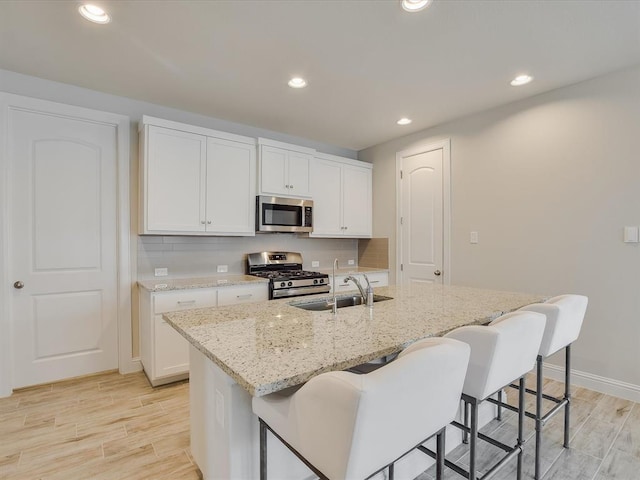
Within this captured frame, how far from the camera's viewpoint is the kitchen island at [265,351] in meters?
1.06

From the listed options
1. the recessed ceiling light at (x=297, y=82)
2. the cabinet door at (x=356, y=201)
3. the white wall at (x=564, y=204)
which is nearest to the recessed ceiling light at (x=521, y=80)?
the white wall at (x=564, y=204)

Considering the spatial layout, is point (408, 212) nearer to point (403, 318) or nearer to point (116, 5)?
point (403, 318)

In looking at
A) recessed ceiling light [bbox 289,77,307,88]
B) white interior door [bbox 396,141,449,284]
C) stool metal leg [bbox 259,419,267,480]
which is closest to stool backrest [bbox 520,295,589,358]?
stool metal leg [bbox 259,419,267,480]

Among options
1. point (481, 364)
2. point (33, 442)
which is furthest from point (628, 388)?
point (33, 442)

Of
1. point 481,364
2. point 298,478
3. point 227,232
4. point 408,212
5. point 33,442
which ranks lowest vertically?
point 33,442

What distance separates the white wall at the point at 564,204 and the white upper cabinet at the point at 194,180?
91.1 inches

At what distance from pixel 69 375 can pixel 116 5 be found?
9.42 feet

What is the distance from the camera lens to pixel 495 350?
1.26 metres

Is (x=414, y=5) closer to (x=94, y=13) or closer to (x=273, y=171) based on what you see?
(x=94, y=13)

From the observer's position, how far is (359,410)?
0.77 m

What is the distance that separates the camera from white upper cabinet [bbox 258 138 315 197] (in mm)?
3484

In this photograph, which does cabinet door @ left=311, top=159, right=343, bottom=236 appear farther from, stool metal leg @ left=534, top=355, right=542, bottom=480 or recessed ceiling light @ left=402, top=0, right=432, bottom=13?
stool metal leg @ left=534, top=355, right=542, bottom=480

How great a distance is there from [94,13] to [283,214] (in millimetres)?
2232

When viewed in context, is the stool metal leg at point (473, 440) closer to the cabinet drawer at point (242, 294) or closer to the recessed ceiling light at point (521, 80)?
the cabinet drawer at point (242, 294)
